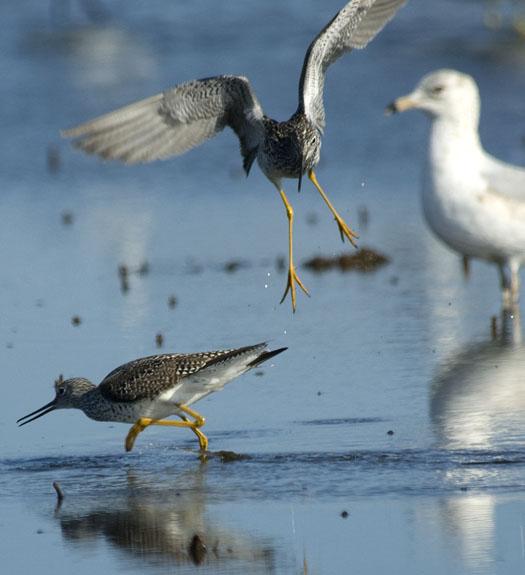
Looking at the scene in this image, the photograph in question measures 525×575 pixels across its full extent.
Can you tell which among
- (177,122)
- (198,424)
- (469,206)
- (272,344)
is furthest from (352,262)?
(198,424)

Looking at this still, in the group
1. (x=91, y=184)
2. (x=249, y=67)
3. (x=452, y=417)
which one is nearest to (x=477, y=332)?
(x=452, y=417)

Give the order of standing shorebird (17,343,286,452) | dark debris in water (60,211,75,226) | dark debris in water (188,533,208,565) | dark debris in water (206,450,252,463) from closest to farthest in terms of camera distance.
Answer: dark debris in water (188,533,208,565) → dark debris in water (206,450,252,463) → standing shorebird (17,343,286,452) → dark debris in water (60,211,75,226)

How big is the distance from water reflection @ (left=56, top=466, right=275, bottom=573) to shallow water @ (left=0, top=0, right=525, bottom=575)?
0.01m

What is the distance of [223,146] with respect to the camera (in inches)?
558

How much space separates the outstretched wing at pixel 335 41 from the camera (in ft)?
23.0

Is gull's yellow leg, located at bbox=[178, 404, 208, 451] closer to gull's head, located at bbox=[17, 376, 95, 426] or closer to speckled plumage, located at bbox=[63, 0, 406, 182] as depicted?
gull's head, located at bbox=[17, 376, 95, 426]

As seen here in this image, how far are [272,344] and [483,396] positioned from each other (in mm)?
1490

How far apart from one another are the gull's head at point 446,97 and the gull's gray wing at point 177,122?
97.3 inches

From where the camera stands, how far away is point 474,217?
9078mm

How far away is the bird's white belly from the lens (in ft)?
29.6

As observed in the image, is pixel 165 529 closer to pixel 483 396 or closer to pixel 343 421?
pixel 343 421

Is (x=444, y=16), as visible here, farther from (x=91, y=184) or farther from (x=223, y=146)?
(x=91, y=184)

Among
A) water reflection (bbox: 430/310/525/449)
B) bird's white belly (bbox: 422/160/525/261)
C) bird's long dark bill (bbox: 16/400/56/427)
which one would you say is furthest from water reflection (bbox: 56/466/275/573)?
bird's white belly (bbox: 422/160/525/261)

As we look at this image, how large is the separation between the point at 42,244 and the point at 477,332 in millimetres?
3845
